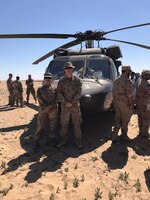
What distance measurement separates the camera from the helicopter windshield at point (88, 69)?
876 cm

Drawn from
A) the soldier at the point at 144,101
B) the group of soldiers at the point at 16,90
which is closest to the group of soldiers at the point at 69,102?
the soldier at the point at 144,101

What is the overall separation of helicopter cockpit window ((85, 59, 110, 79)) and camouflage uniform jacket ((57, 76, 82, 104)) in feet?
5.44

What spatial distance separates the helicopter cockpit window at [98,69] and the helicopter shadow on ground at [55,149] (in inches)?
55.4

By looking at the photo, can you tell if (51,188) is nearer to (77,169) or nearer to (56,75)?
(77,169)

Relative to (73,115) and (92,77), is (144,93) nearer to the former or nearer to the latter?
(92,77)

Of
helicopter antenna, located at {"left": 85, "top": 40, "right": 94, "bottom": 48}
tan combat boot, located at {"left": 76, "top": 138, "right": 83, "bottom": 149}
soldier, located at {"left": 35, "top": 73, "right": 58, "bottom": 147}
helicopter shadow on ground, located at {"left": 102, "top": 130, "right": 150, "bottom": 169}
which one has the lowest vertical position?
helicopter shadow on ground, located at {"left": 102, "top": 130, "right": 150, "bottom": 169}

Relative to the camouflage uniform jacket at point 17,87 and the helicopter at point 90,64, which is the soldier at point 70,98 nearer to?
the helicopter at point 90,64

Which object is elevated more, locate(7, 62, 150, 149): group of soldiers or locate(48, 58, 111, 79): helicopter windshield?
locate(48, 58, 111, 79): helicopter windshield

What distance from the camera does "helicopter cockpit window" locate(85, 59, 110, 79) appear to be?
8.77 m

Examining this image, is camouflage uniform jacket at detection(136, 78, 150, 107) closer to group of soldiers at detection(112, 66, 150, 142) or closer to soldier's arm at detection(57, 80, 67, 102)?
group of soldiers at detection(112, 66, 150, 142)

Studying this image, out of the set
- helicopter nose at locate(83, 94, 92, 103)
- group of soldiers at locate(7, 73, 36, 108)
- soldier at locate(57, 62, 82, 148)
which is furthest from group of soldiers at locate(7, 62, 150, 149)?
group of soldiers at locate(7, 73, 36, 108)

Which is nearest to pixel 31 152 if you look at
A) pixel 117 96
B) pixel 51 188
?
pixel 51 188

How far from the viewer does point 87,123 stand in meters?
8.90

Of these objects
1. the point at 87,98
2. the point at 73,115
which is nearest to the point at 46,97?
the point at 73,115
